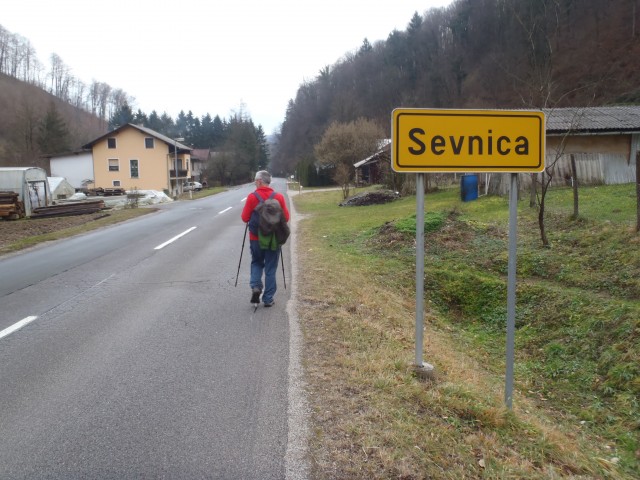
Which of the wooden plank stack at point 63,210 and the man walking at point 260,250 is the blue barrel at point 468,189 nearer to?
the man walking at point 260,250

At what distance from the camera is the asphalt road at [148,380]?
3.48m

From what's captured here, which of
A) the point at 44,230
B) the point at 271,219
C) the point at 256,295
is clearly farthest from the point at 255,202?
the point at 44,230

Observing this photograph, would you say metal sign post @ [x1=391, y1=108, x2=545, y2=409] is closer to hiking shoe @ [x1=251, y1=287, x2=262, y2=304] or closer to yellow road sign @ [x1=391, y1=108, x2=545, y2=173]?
yellow road sign @ [x1=391, y1=108, x2=545, y2=173]

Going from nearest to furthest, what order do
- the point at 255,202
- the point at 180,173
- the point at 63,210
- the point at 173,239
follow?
the point at 255,202 < the point at 173,239 < the point at 63,210 < the point at 180,173

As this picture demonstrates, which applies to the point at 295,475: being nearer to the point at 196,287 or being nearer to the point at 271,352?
the point at 271,352

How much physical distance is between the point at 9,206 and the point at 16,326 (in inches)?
1026

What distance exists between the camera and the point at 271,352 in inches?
219

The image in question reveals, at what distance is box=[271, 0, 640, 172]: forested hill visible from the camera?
46.7 m

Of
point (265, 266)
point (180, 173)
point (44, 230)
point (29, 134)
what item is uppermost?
point (29, 134)

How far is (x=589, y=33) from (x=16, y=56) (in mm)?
107875

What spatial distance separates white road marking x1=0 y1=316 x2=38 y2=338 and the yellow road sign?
5009mm

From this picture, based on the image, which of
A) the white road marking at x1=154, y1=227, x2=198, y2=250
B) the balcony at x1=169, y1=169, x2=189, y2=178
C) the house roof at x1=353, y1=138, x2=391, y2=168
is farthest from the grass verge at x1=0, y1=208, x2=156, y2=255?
the balcony at x1=169, y1=169, x2=189, y2=178

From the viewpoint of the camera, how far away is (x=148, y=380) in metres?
4.80

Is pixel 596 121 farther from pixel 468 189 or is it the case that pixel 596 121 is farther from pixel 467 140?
pixel 467 140
